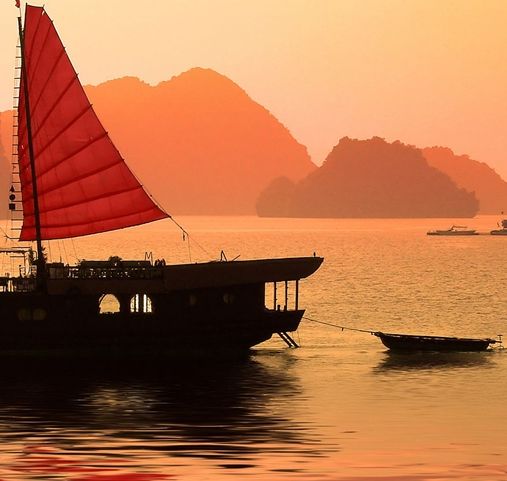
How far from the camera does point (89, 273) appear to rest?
1790 inches

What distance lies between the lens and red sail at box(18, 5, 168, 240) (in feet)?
158

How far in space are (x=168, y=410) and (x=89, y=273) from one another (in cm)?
1191

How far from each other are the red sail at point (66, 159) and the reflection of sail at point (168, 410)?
6.75 meters

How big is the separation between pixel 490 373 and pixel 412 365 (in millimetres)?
2870

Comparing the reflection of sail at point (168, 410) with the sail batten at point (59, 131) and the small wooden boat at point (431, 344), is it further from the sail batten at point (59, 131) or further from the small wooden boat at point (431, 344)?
the sail batten at point (59, 131)

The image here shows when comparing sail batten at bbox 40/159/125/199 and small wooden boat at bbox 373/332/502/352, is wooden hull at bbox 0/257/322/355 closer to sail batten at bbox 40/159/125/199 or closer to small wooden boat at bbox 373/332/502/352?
sail batten at bbox 40/159/125/199

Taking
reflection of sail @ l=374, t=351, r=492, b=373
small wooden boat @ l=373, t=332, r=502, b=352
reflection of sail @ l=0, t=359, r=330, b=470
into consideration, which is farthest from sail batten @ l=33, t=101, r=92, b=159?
reflection of sail @ l=374, t=351, r=492, b=373

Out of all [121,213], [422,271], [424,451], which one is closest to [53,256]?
[422,271]

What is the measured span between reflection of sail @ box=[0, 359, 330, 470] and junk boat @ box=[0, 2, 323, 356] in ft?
5.24

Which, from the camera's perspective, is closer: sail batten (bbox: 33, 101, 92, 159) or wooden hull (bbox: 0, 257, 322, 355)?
wooden hull (bbox: 0, 257, 322, 355)

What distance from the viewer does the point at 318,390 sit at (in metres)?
38.8

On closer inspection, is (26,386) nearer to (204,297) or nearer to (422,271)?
(204,297)

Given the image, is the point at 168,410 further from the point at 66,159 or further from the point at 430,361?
the point at 66,159

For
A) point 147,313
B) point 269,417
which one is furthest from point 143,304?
point 269,417
